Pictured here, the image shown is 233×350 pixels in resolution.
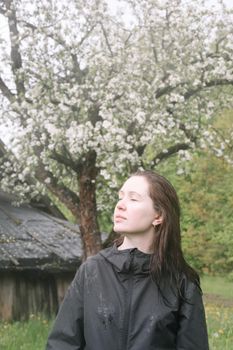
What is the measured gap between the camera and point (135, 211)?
3.32 m

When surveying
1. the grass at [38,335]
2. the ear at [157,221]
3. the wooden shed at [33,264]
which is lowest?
the grass at [38,335]

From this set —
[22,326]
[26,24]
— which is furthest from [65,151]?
[22,326]

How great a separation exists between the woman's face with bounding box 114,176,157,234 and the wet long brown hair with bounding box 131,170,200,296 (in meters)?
0.04

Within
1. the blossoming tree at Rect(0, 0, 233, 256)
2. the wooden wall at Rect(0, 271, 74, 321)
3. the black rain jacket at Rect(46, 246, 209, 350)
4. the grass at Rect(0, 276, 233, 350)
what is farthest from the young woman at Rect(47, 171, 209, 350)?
the wooden wall at Rect(0, 271, 74, 321)

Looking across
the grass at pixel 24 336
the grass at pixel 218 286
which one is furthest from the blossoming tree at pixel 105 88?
the grass at pixel 218 286

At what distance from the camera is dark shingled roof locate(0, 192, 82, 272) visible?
38.8 ft

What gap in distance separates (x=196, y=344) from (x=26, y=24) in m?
9.33

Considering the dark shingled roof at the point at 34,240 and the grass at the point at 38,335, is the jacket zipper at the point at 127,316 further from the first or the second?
the dark shingled roof at the point at 34,240

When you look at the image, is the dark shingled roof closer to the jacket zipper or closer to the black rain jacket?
the black rain jacket

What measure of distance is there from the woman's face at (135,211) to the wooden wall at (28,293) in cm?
902

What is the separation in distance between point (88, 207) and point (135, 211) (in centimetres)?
814

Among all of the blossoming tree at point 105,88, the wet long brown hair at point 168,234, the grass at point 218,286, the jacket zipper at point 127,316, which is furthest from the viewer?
the grass at point 218,286

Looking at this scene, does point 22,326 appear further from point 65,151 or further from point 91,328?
point 91,328

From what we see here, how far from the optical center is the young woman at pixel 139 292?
124 inches
